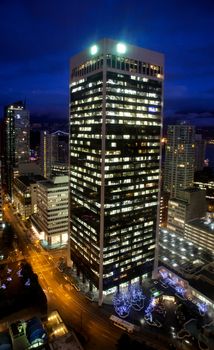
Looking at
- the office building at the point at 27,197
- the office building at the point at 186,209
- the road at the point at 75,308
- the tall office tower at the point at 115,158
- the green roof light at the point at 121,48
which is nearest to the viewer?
the road at the point at 75,308

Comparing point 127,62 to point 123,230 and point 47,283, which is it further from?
point 47,283

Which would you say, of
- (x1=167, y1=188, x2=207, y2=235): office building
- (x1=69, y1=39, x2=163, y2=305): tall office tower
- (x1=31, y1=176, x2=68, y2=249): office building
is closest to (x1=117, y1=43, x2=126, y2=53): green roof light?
(x1=69, y1=39, x2=163, y2=305): tall office tower

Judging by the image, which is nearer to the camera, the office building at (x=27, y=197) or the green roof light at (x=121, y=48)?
the green roof light at (x=121, y=48)

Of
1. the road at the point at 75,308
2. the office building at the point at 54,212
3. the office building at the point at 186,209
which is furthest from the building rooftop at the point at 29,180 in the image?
the office building at the point at 186,209

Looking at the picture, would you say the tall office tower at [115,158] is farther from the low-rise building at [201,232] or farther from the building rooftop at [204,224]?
the building rooftop at [204,224]

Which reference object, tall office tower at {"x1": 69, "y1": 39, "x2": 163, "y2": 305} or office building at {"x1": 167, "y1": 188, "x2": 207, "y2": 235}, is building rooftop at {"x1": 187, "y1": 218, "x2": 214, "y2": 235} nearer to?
office building at {"x1": 167, "y1": 188, "x2": 207, "y2": 235}

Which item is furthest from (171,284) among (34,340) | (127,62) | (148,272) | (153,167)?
(127,62)

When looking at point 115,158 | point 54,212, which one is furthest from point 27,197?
point 115,158
